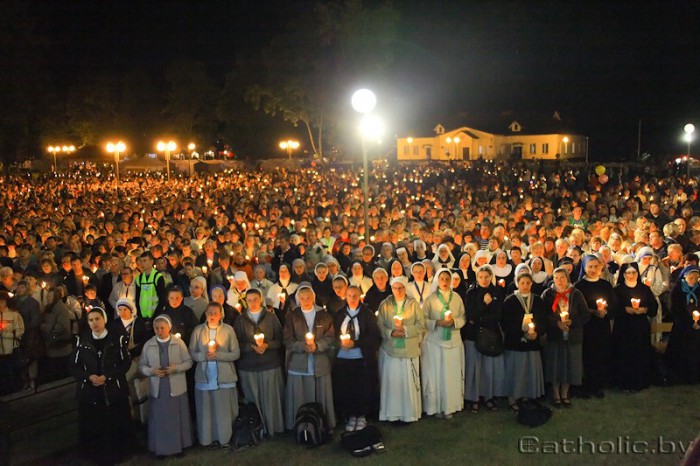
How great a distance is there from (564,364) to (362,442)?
240 centimetres

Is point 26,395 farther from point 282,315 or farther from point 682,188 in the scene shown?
point 682,188

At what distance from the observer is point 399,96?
48.7 m

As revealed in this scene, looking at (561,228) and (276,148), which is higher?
(276,148)

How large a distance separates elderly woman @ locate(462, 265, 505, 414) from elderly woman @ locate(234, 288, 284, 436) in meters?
2.04

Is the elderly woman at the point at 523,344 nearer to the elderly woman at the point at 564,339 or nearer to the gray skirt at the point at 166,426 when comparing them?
the elderly woman at the point at 564,339

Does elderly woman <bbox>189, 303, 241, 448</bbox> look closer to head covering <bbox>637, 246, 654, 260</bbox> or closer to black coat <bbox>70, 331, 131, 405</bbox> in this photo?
black coat <bbox>70, 331, 131, 405</bbox>

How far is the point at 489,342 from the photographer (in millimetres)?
6676

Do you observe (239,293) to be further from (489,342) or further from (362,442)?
(489,342)

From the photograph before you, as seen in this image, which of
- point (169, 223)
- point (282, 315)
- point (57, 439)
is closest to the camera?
point (57, 439)

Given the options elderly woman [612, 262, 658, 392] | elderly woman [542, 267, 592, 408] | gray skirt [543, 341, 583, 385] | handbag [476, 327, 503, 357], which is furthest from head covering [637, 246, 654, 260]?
handbag [476, 327, 503, 357]

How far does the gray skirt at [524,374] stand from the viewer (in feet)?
22.0

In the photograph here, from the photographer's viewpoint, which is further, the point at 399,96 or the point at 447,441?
the point at 399,96

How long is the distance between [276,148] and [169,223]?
49593mm

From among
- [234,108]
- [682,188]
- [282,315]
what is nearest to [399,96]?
[234,108]
